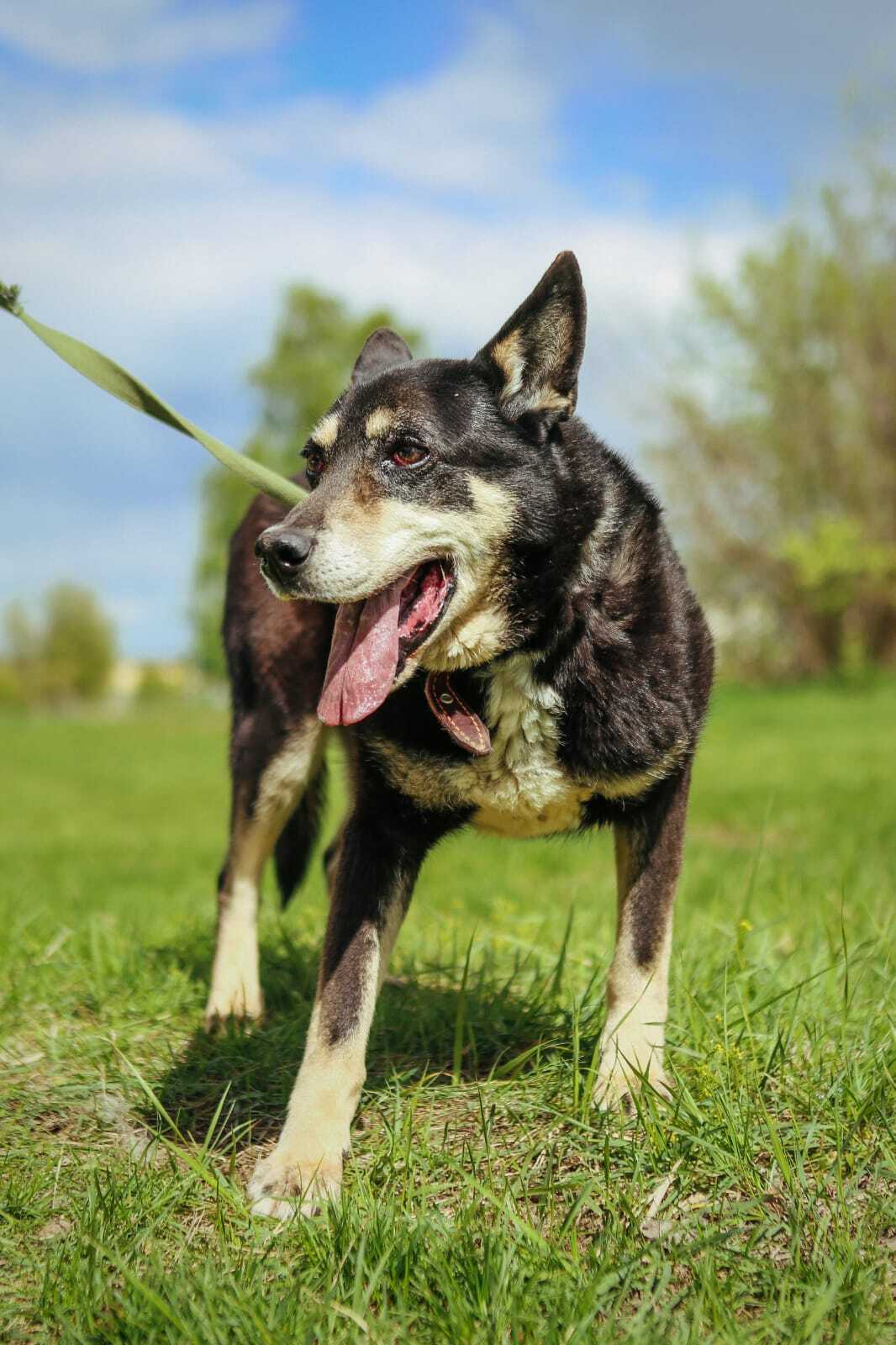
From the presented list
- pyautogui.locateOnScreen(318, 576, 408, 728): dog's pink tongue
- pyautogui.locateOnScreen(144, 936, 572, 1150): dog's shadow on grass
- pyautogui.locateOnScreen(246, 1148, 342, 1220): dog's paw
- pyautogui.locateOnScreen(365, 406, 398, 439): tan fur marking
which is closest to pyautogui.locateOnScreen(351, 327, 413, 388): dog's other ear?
pyautogui.locateOnScreen(365, 406, 398, 439): tan fur marking

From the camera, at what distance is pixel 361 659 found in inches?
108

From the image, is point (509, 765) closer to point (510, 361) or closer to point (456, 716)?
point (456, 716)

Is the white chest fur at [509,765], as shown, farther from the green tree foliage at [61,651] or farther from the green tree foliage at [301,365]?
the green tree foliage at [61,651]

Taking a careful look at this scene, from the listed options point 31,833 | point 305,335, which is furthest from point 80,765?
point 305,335

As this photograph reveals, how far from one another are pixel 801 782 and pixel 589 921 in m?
6.46

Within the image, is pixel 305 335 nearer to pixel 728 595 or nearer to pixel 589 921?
pixel 728 595

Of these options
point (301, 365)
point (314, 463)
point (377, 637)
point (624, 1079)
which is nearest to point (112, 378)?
point (314, 463)

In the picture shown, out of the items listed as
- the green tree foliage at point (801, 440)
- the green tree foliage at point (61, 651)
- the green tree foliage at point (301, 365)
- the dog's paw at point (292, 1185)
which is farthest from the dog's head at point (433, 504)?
the green tree foliage at point (61, 651)

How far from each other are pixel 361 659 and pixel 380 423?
63 centimetres

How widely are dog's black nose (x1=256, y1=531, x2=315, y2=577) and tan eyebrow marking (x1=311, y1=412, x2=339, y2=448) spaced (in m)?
0.48

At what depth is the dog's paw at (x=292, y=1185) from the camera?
252cm

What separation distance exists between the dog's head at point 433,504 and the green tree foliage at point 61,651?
→ 253ft

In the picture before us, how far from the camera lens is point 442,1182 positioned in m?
2.55

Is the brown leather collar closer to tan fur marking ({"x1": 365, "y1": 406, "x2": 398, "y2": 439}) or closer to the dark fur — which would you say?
the dark fur
